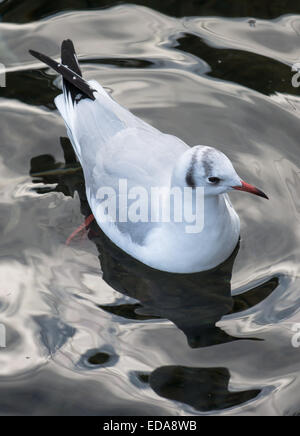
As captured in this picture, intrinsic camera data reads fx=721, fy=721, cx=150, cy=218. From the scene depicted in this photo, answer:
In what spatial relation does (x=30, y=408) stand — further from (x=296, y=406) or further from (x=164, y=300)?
(x=296, y=406)

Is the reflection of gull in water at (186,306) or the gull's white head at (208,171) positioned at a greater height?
the gull's white head at (208,171)

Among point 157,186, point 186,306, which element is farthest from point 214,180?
point 186,306

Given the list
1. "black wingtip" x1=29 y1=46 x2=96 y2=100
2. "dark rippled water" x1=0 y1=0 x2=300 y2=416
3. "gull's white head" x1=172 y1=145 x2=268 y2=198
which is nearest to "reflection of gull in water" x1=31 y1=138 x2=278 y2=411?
"dark rippled water" x1=0 y1=0 x2=300 y2=416

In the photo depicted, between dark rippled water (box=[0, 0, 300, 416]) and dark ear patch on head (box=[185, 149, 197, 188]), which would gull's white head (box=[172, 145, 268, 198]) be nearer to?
dark ear patch on head (box=[185, 149, 197, 188])

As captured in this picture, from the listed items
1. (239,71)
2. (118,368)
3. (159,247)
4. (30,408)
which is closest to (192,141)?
(239,71)

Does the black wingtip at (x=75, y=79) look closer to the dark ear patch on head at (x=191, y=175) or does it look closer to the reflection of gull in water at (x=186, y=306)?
the reflection of gull in water at (x=186, y=306)

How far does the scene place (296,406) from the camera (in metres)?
4.21

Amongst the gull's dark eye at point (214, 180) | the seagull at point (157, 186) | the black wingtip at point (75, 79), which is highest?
the black wingtip at point (75, 79)

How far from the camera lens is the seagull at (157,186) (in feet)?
15.2

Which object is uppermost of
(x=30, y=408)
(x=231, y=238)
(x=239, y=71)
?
(x=239, y=71)

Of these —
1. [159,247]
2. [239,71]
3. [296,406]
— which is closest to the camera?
[296,406]

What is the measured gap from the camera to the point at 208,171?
4543 mm

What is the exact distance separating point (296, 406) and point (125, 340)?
1125 mm

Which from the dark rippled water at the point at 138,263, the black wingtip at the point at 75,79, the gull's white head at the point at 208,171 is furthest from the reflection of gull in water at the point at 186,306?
the black wingtip at the point at 75,79
